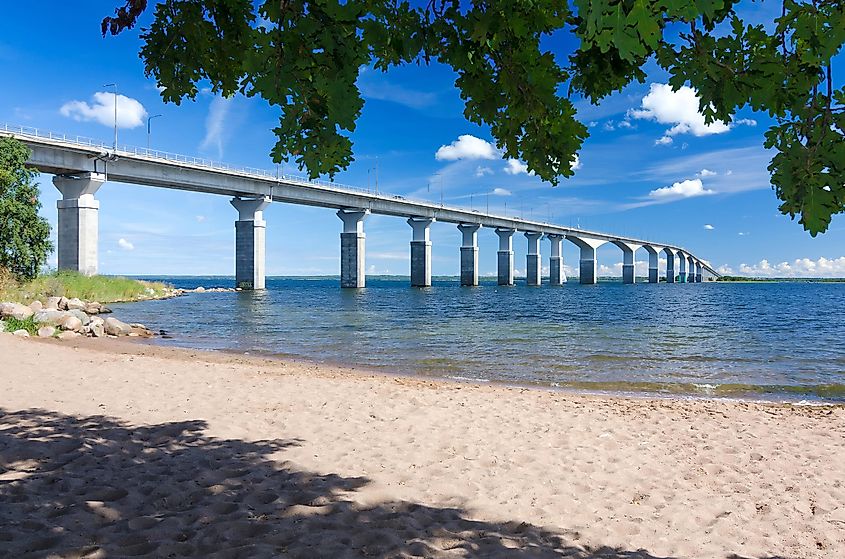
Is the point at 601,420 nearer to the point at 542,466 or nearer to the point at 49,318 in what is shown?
the point at 542,466

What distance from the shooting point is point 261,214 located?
7925 centimetres

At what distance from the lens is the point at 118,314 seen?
121 ft

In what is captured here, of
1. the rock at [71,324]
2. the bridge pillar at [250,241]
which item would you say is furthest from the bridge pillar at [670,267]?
the rock at [71,324]

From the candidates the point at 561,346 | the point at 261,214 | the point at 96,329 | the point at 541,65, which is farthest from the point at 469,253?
the point at 541,65


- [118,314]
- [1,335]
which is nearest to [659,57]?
[1,335]

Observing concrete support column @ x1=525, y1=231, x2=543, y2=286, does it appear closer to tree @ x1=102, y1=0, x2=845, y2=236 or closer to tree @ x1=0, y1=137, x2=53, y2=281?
tree @ x1=0, y1=137, x2=53, y2=281

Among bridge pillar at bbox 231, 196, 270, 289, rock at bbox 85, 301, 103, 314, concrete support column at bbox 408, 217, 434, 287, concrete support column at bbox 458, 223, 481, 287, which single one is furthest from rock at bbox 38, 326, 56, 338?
concrete support column at bbox 458, 223, 481, 287

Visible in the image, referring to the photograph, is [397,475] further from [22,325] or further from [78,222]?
[78,222]

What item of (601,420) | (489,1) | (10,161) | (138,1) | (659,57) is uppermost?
(10,161)

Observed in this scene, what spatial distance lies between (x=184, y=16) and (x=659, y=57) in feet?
12.4

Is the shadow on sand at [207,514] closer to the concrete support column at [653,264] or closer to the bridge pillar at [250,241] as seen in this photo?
the bridge pillar at [250,241]

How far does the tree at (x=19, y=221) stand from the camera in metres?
34.9

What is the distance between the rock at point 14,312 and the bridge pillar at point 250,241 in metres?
55.8

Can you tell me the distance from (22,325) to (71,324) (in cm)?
230
